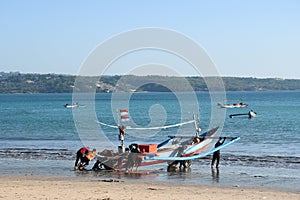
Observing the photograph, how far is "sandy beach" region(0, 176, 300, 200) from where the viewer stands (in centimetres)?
1828

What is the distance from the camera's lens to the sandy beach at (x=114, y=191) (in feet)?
60.0

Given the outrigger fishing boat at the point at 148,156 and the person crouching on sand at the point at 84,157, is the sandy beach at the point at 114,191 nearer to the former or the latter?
the outrigger fishing boat at the point at 148,156

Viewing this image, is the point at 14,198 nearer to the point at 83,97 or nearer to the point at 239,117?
the point at 239,117

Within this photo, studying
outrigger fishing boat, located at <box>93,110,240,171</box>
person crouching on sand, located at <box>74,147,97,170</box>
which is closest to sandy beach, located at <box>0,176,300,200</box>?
outrigger fishing boat, located at <box>93,110,240,171</box>

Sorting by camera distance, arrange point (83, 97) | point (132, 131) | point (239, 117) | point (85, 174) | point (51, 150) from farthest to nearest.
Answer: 1. point (83, 97)
2. point (239, 117)
3. point (132, 131)
4. point (51, 150)
5. point (85, 174)

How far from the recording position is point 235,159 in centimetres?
3094

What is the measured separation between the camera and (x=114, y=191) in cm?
1956

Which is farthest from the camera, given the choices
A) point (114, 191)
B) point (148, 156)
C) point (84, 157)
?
point (84, 157)

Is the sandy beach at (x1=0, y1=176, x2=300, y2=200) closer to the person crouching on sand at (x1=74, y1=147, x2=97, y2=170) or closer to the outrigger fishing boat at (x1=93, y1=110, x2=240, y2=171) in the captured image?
the outrigger fishing boat at (x1=93, y1=110, x2=240, y2=171)

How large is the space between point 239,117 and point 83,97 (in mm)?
105700

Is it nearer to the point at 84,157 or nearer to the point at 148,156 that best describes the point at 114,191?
the point at 148,156

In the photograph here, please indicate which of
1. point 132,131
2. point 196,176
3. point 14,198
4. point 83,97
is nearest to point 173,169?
point 196,176

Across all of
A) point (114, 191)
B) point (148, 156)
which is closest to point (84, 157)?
point (148, 156)

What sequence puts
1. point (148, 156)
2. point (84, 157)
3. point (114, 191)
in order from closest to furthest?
point (114, 191) < point (148, 156) < point (84, 157)
